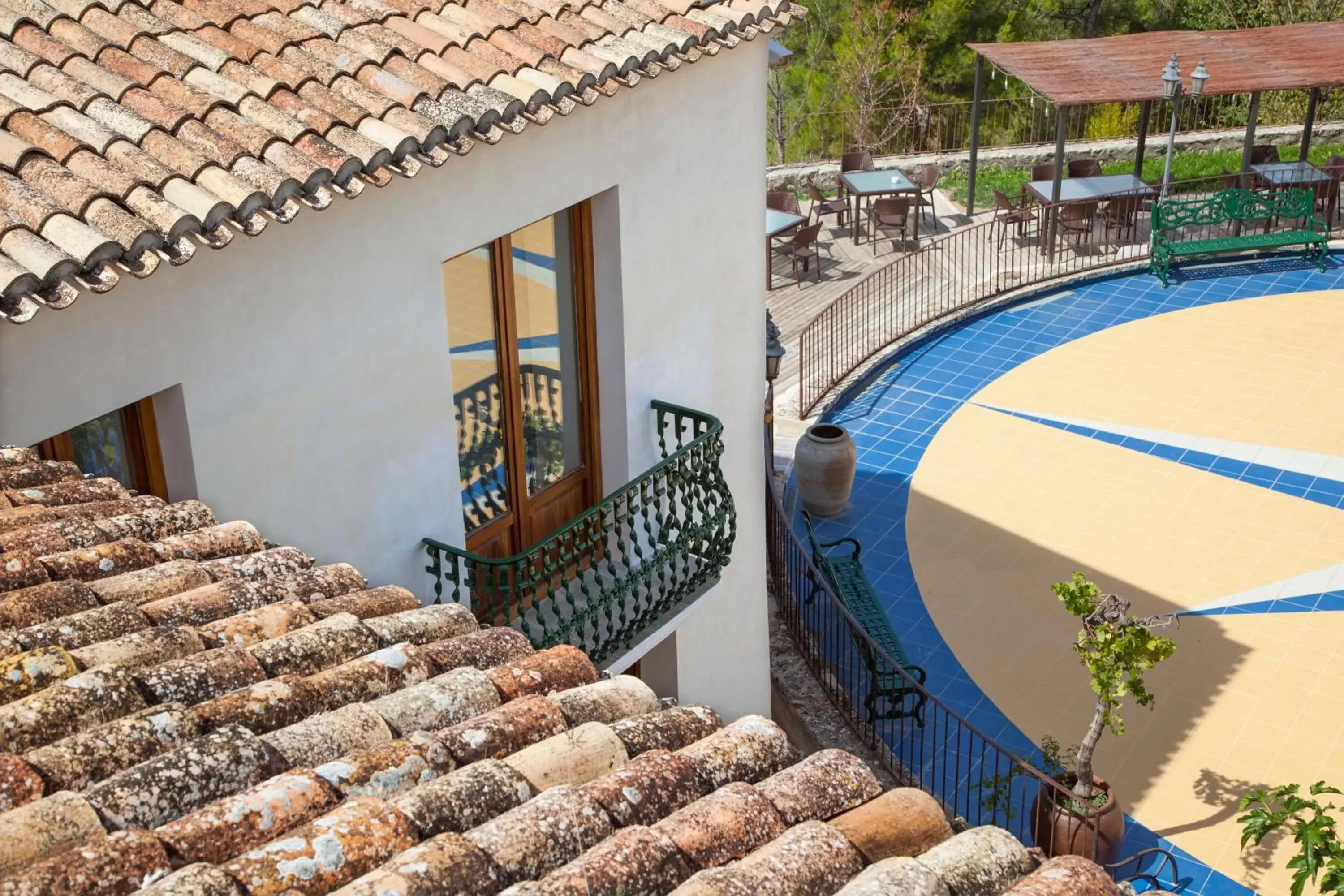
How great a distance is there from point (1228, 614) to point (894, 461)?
4481 mm

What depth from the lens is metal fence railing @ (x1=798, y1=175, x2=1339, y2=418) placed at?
1983cm

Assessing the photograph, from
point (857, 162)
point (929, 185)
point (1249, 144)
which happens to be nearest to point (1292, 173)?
point (1249, 144)

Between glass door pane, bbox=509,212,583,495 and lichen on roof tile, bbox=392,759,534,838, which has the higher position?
lichen on roof tile, bbox=392,759,534,838

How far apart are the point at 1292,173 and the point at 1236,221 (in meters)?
2.06

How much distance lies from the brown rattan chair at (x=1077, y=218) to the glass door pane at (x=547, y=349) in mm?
15527

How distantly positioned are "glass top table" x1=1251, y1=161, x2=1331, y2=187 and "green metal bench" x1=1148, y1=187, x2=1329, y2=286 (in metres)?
0.98

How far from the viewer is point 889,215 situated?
2347 centimetres

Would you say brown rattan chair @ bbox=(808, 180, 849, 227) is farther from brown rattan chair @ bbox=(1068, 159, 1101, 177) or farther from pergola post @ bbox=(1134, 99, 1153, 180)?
pergola post @ bbox=(1134, 99, 1153, 180)

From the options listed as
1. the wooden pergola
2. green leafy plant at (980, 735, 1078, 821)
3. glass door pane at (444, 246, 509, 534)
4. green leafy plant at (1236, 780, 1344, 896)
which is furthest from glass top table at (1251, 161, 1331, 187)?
glass door pane at (444, 246, 509, 534)

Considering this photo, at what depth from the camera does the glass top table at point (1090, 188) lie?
2314 cm

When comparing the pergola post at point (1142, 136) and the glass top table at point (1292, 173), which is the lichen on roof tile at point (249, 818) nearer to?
the pergola post at point (1142, 136)

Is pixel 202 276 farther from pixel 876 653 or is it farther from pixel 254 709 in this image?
pixel 876 653

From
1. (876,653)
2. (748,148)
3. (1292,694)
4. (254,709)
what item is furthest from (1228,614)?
(254,709)

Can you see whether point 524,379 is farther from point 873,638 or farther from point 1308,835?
point 873,638
